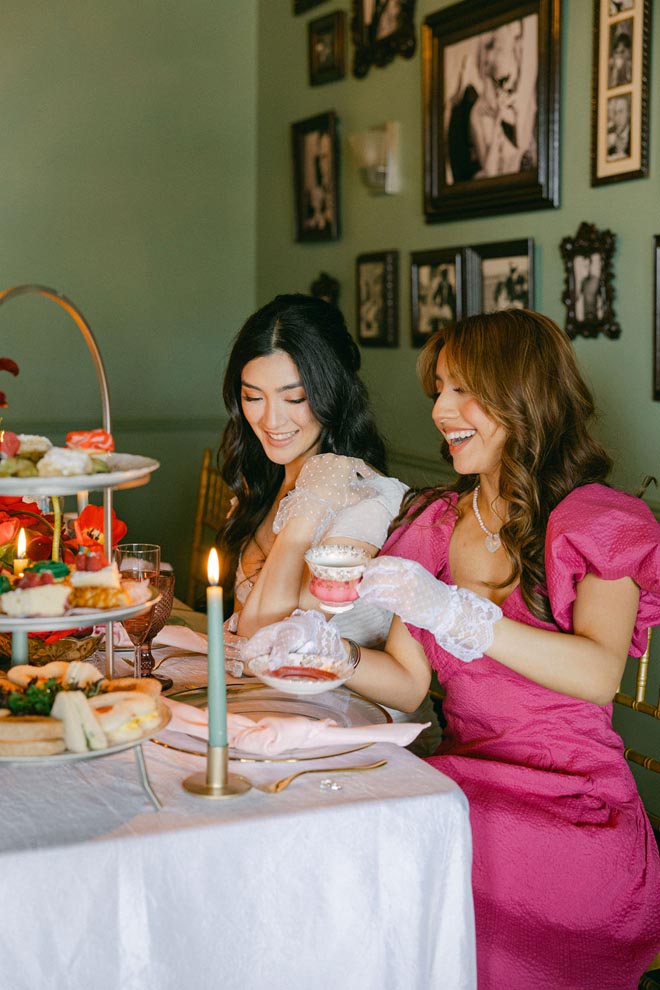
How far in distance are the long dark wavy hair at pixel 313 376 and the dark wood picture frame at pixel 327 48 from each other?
2.61 meters

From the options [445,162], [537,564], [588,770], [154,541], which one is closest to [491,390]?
[537,564]

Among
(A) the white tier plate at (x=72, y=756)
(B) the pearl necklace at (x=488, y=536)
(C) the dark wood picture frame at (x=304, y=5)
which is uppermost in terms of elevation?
(C) the dark wood picture frame at (x=304, y=5)

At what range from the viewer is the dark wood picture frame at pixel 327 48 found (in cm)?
464

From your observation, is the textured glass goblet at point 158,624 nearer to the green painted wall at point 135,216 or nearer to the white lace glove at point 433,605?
the white lace glove at point 433,605

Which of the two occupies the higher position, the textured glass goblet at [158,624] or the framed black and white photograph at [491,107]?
the framed black and white photograph at [491,107]

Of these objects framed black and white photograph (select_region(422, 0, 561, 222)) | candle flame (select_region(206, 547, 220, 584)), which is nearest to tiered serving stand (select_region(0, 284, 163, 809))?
candle flame (select_region(206, 547, 220, 584))

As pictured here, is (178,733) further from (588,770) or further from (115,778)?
(588,770)

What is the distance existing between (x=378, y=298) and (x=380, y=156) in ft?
1.88

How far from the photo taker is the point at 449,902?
1.38 meters

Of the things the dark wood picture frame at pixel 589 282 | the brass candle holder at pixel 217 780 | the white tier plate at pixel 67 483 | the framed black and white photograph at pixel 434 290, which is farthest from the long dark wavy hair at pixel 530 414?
the framed black and white photograph at pixel 434 290

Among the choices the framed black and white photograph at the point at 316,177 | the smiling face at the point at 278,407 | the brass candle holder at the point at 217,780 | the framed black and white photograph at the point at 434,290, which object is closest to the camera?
the brass candle holder at the point at 217,780

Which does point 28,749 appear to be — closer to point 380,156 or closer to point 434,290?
point 434,290

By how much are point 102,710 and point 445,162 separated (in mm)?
3098

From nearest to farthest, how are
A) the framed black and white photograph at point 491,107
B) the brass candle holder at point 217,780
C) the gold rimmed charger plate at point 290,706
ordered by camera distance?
the brass candle holder at point 217,780
the gold rimmed charger plate at point 290,706
the framed black and white photograph at point 491,107
